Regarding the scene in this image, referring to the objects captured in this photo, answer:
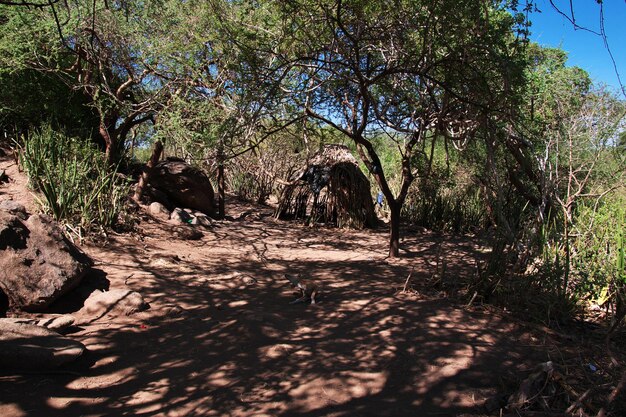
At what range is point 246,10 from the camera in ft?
22.7

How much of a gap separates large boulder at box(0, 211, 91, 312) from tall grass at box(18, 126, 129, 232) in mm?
1303

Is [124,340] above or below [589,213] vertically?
below

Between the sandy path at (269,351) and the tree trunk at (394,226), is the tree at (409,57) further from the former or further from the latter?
the sandy path at (269,351)

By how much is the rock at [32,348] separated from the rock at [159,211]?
5.35 m

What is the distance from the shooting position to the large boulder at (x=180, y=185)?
33.1 ft

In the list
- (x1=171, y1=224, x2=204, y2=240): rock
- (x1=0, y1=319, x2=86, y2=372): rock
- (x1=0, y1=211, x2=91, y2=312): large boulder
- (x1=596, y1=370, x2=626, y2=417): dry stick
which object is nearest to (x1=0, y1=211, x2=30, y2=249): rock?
(x1=0, y1=211, x2=91, y2=312): large boulder

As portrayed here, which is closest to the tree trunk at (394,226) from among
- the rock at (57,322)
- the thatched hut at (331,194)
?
the thatched hut at (331,194)

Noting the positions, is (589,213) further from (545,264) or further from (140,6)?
(140,6)

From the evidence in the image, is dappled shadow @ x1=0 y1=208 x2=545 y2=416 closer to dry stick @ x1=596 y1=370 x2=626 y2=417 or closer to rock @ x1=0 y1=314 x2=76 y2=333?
rock @ x1=0 y1=314 x2=76 y2=333

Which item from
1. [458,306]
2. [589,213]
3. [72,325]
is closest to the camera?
[72,325]

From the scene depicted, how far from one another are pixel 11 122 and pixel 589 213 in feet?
34.1

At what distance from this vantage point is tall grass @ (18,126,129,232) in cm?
640

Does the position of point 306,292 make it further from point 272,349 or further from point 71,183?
point 71,183

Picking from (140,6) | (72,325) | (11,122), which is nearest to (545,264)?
(72,325)
